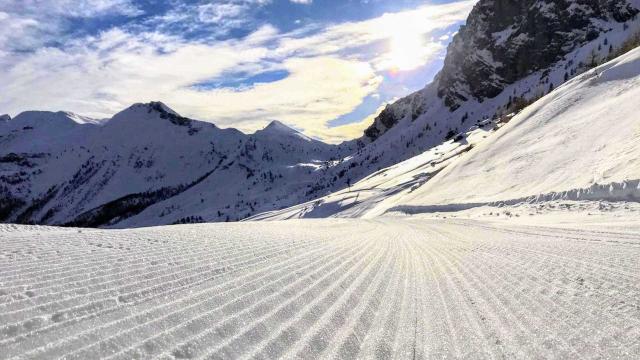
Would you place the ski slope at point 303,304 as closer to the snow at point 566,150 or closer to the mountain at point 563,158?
the mountain at point 563,158

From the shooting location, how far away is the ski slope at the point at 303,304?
15.0 ft

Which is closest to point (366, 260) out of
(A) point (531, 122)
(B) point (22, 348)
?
(B) point (22, 348)

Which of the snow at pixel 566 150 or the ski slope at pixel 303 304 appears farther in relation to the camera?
the snow at pixel 566 150

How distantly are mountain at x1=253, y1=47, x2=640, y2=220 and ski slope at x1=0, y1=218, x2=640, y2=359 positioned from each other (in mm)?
10700

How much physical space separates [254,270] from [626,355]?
5541mm

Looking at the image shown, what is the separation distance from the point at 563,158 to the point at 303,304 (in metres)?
25.8

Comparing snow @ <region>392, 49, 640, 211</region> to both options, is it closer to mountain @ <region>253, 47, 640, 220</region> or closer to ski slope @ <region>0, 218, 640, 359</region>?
mountain @ <region>253, 47, 640, 220</region>

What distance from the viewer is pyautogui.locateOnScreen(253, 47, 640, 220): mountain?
20.5 meters

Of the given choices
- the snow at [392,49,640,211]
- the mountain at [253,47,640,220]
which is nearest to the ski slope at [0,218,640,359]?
the mountain at [253,47,640,220]

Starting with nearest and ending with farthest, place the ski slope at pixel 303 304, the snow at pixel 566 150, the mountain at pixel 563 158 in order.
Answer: the ski slope at pixel 303 304
the mountain at pixel 563 158
the snow at pixel 566 150

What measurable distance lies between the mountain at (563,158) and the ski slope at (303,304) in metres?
10.7

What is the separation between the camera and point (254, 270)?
834 centimetres

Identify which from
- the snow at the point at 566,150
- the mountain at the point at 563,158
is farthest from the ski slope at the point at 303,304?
the snow at the point at 566,150

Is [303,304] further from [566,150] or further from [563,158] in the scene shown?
[566,150]
